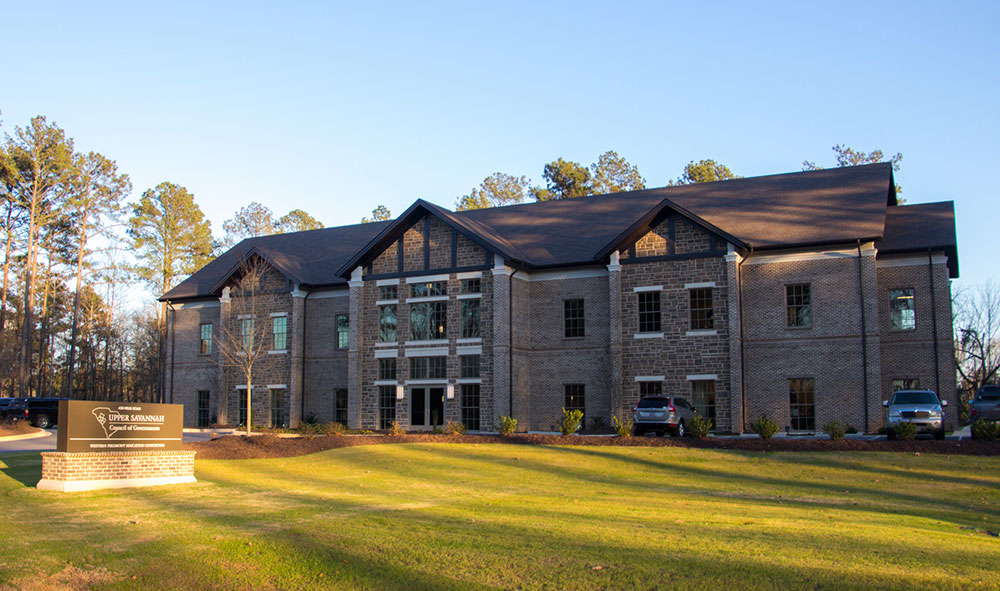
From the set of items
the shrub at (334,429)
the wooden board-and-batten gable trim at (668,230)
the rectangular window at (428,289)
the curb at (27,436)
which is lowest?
the curb at (27,436)

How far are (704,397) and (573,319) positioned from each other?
22.0ft

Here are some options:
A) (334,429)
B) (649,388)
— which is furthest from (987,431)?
(334,429)

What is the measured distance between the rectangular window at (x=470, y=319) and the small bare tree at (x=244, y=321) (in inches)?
411

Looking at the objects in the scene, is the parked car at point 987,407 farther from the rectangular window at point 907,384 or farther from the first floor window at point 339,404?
the first floor window at point 339,404

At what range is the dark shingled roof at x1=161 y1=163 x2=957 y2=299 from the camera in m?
33.6

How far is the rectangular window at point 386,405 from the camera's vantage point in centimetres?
3862

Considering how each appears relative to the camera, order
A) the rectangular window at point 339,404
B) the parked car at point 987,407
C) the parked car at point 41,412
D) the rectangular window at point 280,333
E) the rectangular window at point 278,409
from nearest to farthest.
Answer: the parked car at point 987,407 → the rectangular window at point 339,404 → the rectangular window at point 278,409 → the parked car at point 41,412 → the rectangular window at point 280,333

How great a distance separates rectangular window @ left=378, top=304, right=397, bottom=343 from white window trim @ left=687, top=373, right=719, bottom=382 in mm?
13363

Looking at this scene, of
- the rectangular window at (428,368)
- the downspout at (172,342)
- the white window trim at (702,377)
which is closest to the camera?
the white window trim at (702,377)

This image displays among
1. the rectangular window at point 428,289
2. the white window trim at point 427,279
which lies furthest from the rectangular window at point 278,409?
the white window trim at point 427,279

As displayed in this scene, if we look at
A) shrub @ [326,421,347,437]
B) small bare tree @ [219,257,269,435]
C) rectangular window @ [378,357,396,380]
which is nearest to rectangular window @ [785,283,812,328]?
rectangular window @ [378,357,396,380]

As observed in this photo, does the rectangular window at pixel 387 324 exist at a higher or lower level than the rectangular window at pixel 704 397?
higher

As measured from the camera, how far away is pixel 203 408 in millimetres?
46438

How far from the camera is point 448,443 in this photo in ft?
96.6
